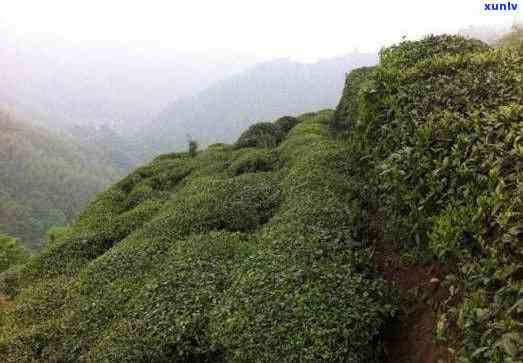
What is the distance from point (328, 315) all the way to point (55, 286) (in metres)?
8.15

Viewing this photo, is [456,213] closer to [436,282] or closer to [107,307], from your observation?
[436,282]

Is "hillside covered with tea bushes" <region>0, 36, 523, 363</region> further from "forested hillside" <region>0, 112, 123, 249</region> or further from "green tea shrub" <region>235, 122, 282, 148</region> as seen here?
"forested hillside" <region>0, 112, 123, 249</region>

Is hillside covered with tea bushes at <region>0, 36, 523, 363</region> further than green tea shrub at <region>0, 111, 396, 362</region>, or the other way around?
green tea shrub at <region>0, 111, 396, 362</region>

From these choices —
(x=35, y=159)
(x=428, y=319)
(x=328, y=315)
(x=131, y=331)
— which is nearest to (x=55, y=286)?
(x=131, y=331)

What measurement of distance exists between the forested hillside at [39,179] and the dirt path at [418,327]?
79.5 m

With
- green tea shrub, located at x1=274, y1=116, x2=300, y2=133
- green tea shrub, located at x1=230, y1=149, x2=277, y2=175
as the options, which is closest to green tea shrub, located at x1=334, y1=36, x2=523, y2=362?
green tea shrub, located at x1=230, y1=149, x2=277, y2=175

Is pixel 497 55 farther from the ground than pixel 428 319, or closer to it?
farther from the ground

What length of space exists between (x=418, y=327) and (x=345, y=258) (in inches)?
74.5

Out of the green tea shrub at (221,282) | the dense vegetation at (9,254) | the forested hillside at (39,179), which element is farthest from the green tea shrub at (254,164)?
the forested hillside at (39,179)

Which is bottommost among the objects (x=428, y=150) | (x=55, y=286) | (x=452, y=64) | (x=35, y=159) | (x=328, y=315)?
(x=35, y=159)

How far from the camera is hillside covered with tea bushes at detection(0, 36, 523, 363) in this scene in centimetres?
537

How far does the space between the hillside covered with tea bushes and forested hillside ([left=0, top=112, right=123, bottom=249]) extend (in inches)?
2878

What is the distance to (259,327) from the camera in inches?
275

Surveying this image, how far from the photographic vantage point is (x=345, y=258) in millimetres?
8102
